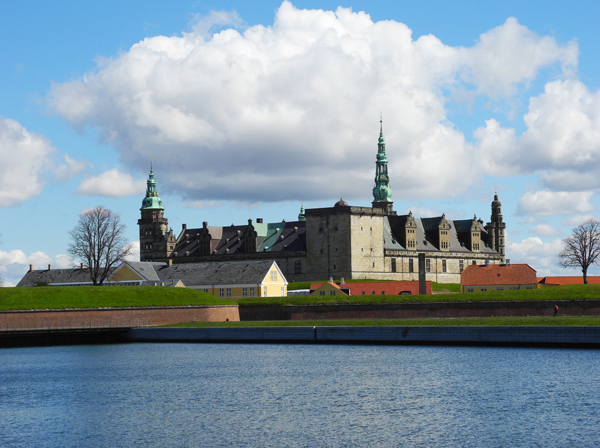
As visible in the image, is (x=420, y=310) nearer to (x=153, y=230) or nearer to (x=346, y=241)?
(x=346, y=241)

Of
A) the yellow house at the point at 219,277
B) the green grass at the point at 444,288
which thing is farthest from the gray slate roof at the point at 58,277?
the green grass at the point at 444,288

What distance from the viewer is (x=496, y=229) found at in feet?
455

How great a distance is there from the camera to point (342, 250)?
11544 centimetres

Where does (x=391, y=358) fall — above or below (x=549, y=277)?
below

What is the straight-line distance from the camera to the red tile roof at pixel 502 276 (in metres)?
89.8

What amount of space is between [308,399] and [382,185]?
377 feet

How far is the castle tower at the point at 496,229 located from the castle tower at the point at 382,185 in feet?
54.3

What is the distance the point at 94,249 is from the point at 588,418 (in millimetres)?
76288

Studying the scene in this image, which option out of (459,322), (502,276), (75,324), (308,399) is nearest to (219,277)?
(75,324)

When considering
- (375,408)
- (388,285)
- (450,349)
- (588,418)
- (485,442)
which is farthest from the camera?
(388,285)

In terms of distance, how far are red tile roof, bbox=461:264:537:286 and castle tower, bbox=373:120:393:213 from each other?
55052 mm

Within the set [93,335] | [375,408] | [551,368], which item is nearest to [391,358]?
[551,368]

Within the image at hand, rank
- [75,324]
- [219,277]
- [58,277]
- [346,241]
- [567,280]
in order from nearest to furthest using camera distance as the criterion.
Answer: [75,324]
[219,277]
[567,280]
[58,277]
[346,241]

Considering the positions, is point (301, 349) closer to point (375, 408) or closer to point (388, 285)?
point (375, 408)
